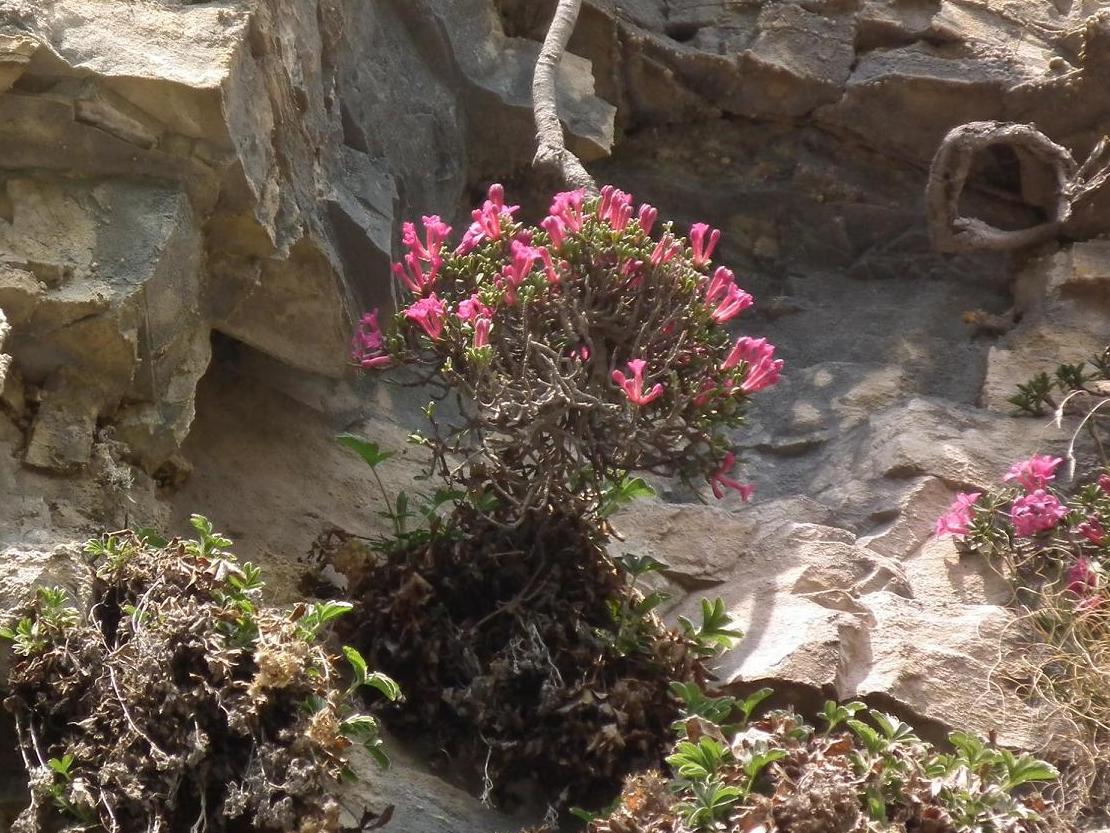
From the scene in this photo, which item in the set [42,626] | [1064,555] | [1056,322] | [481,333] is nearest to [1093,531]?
[1064,555]

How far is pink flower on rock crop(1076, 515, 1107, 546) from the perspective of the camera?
198 inches

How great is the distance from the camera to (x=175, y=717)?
336 centimetres

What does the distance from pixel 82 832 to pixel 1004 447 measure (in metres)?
3.96

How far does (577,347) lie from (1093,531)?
2.06 meters

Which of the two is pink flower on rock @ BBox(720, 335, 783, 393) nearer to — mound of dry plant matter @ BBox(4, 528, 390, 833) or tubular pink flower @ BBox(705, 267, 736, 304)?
tubular pink flower @ BBox(705, 267, 736, 304)

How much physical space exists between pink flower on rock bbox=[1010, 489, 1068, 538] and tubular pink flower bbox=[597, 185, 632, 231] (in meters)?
1.87

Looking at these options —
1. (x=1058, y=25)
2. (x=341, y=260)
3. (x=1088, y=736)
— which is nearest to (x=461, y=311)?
(x=341, y=260)

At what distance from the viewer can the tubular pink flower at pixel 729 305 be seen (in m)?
4.50

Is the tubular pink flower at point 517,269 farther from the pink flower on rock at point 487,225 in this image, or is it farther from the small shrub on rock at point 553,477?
the pink flower on rock at point 487,225

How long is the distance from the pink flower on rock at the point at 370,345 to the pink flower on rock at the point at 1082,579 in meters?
2.49

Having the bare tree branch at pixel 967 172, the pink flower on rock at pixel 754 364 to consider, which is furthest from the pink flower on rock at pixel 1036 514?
the bare tree branch at pixel 967 172

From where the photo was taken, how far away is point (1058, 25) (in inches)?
286

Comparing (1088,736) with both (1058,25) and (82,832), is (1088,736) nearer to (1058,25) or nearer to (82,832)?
(82,832)

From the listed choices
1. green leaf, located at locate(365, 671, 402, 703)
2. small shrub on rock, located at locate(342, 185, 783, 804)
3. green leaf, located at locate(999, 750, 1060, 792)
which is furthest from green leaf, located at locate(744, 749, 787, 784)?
green leaf, located at locate(365, 671, 402, 703)
